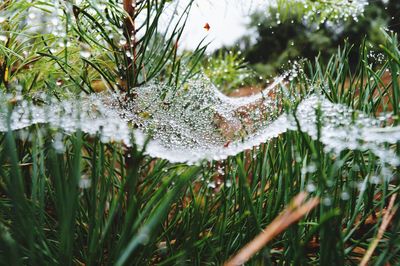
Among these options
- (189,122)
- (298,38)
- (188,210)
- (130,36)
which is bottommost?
(188,210)

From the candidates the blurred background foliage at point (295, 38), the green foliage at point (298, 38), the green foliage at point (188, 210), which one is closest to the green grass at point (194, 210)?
the green foliage at point (188, 210)

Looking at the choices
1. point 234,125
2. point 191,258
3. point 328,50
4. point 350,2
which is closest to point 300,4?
point 350,2

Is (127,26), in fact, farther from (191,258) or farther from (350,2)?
(350,2)

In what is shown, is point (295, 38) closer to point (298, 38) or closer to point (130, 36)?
point (298, 38)

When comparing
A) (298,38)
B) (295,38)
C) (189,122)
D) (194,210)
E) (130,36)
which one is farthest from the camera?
(295,38)

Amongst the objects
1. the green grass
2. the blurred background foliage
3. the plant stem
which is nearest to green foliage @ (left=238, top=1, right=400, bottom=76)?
the blurred background foliage

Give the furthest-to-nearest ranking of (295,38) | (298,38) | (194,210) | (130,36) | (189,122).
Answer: (295,38), (298,38), (189,122), (130,36), (194,210)

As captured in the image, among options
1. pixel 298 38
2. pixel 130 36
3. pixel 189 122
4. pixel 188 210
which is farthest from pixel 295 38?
pixel 188 210

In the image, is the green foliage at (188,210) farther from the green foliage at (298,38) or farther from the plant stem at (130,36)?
the green foliage at (298,38)
